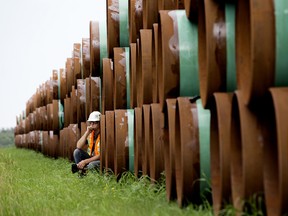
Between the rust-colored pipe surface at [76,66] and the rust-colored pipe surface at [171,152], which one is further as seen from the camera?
the rust-colored pipe surface at [76,66]

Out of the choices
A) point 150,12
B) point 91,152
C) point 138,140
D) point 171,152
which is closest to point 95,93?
point 91,152

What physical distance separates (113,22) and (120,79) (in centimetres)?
81

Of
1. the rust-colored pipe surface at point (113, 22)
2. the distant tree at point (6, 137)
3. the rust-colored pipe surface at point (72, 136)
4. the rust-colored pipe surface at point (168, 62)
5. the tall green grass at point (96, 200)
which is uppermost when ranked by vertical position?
the rust-colored pipe surface at point (113, 22)

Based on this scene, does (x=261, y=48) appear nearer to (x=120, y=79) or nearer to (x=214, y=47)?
(x=214, y=47)

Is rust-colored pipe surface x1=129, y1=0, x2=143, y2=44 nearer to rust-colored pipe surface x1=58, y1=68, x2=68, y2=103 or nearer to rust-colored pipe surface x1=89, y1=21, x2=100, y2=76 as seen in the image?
rust-colored pipe surface x1=89, y1=21, x2=100, y2=76

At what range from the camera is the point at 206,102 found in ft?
13.4

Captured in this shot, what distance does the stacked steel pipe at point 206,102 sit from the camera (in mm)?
3162

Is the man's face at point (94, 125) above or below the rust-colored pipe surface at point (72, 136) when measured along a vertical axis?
above

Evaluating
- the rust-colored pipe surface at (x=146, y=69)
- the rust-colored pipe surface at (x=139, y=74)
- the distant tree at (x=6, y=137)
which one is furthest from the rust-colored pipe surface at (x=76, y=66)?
the distant tree at (x=6, y=137)

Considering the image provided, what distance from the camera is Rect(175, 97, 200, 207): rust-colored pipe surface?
4.55m

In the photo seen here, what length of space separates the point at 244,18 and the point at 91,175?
4.82 m

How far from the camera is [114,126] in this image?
7742mm

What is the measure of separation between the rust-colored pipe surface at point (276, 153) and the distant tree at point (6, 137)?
84.1 m

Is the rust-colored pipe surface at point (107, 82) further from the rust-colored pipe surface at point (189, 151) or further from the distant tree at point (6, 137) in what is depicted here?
the distant tree at point (6, 137)
